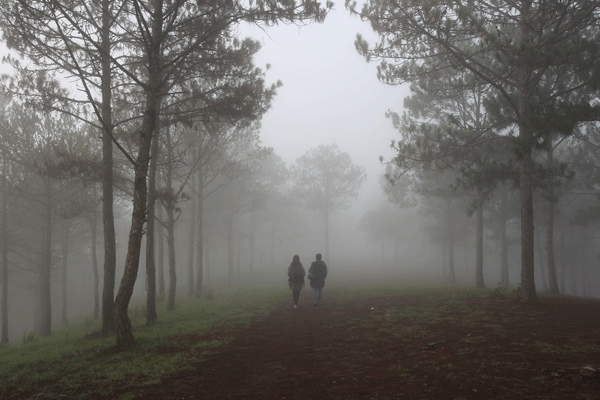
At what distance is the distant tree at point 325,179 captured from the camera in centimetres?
3825

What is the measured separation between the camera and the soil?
14.8 ft

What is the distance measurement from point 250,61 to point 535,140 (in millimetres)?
8351

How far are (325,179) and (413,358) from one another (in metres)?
33.2

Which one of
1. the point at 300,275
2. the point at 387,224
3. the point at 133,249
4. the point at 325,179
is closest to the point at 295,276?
the point at 300,275

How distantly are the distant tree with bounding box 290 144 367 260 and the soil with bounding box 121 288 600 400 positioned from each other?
1103 inches

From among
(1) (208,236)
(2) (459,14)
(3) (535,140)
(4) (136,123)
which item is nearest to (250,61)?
(4) (136,123)

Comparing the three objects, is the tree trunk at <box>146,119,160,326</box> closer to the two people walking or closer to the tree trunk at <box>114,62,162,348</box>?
the tree trunk at <box>114,62,162,348</box>

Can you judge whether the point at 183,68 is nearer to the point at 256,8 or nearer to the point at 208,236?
the point at 256,8

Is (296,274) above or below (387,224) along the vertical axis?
below

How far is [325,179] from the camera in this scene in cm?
3881

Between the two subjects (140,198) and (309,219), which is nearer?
(140,198)

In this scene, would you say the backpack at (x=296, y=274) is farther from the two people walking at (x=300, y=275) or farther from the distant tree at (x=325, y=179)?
the distant tree at (x=325, y=179)

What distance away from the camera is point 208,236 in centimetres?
3155

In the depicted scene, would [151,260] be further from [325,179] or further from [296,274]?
[325,179]
